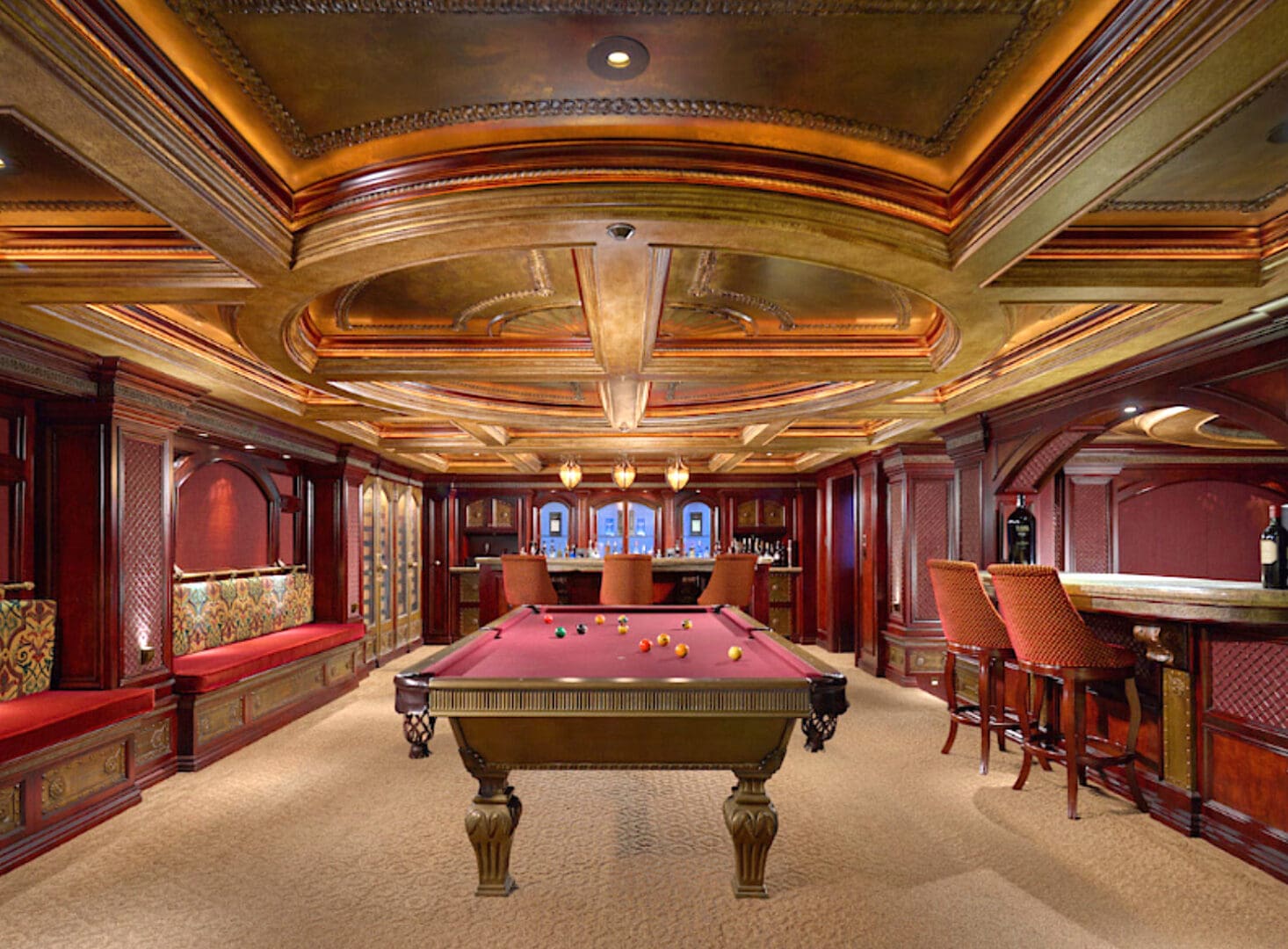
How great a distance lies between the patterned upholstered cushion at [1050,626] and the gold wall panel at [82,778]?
199 inches

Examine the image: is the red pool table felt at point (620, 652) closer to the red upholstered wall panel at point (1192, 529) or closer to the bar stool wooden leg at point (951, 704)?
the bar stool wooden leg at point (951, 704)

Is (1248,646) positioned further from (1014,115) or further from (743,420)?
(743,420)

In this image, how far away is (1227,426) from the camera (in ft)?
25.8

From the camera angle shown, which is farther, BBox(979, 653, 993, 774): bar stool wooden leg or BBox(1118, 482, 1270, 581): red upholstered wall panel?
BBox(1118, 482, 1270, 581): red upholstered wall panel

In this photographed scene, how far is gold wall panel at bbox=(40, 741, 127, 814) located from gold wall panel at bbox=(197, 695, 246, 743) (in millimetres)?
748

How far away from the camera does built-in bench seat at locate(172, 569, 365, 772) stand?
17.1ft

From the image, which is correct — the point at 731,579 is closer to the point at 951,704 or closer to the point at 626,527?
the point at 951,704

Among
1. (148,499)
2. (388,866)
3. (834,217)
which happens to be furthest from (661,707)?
(148,499)

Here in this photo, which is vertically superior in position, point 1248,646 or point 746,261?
point 746,261

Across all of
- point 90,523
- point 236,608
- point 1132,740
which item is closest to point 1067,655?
point 1132,740

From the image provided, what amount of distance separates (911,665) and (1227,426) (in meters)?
4.00

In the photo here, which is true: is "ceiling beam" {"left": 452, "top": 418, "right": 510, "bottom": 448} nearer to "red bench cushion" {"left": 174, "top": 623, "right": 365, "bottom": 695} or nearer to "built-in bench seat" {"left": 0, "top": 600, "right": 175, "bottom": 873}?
"red bench cushion" {"left": 174, "top": 623, "right": 365, "bottom": 695}

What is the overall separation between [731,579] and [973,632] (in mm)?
2971

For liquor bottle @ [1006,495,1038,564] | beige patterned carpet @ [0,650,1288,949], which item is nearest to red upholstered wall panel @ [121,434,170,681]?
beige patterned carpet @ [0,650,1288,949]
